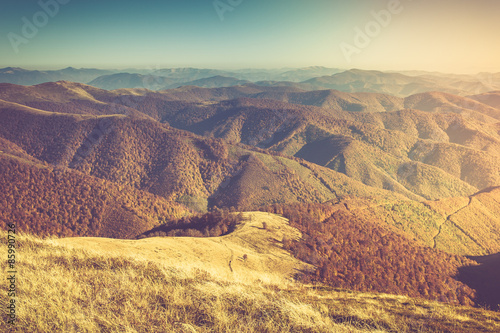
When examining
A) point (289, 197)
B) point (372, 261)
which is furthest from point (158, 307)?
point (289, 197)

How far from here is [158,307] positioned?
8.70 m

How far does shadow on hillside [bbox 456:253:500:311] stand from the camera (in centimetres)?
4253

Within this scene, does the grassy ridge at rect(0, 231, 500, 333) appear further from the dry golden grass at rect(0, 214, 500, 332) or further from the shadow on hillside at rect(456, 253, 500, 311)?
the shadow on hillside at rect(456, 253, 500, 311)

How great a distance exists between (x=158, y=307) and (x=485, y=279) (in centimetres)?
6592

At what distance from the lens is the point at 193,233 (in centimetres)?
4912

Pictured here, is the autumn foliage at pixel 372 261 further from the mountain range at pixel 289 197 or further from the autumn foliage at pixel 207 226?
the autumn foliage at pixel 207 226

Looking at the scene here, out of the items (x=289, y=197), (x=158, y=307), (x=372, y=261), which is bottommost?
(x=289, y=197)

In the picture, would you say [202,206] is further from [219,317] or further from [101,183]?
[219,317]

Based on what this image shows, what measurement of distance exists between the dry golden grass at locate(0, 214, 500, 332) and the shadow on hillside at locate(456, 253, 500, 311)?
44302 millimetres

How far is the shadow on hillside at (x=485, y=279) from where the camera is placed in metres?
42.5

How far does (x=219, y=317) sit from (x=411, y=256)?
62.8 metres

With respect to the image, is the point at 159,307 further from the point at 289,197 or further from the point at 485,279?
the point at 289,197

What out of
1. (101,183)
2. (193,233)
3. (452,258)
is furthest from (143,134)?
(452,258)

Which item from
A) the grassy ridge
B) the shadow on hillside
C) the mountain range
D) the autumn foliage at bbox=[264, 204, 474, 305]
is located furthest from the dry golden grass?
the shadow on hillside
